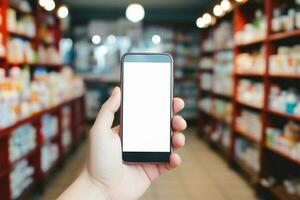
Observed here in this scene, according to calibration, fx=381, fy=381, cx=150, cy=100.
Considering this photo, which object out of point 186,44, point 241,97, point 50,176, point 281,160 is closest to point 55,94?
point 50,176

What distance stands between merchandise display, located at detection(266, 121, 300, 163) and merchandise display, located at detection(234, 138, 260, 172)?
64cm

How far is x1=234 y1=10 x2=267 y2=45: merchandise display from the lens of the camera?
14.7 feet

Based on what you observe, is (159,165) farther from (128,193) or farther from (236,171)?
(236,171)

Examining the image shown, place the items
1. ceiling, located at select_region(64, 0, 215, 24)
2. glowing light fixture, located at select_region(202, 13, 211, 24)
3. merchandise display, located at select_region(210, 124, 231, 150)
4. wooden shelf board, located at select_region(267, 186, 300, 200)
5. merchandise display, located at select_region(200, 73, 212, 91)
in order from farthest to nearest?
1. ceiling, located at select_region(64, 0, 215, 24)
2. merchandise display, located at select_region(200, 73, 212, 91)
3. glowing light fixture, located at select_region(202, 13, 211, 24)
4. merchandise display, located at select_region(210, 124, 231, 150)
5. wooden shelf board, located at select_region(267, 186, 300, 200)

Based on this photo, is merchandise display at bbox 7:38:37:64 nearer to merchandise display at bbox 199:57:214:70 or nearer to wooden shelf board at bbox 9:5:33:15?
wooden shelf board at bbox 9:5:33:15

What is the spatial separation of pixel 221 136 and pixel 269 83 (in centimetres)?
264

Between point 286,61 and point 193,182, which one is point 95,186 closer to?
point 286,61

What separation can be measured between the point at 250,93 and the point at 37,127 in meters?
2.67

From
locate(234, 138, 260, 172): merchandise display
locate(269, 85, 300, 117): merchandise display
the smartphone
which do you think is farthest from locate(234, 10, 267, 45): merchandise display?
the smartphone

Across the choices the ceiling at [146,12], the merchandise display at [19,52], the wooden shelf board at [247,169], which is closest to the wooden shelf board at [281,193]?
the wooden shelf board at [247,169]

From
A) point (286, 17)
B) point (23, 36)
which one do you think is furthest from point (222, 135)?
point (23, 36)

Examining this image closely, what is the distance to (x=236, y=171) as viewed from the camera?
5.53 m

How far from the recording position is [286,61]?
3.71 meters

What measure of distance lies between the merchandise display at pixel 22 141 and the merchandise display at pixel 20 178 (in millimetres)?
144
